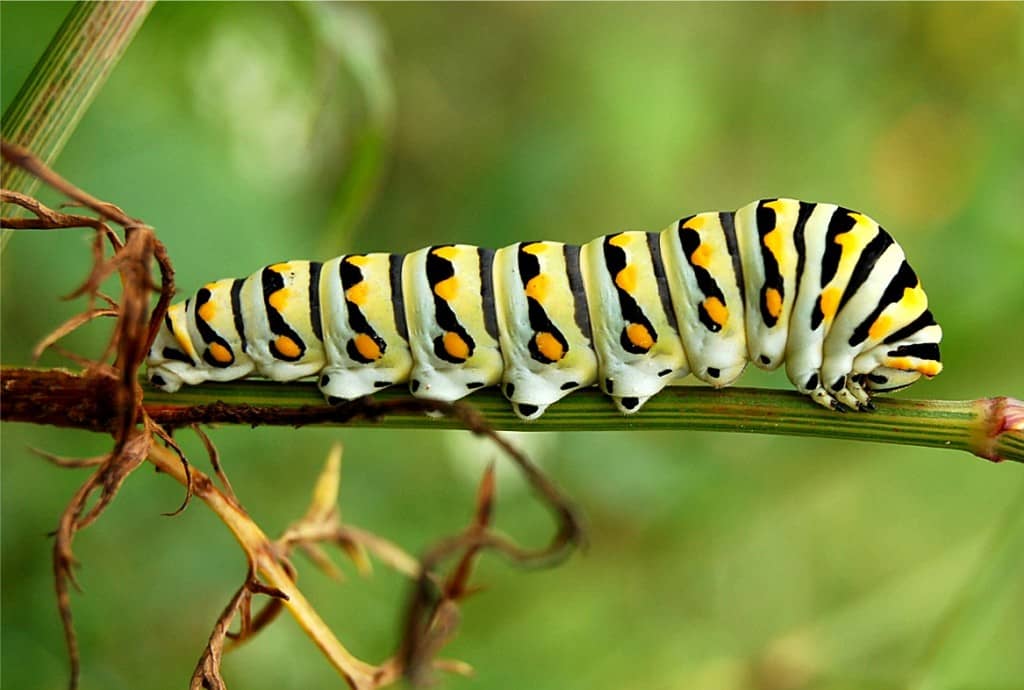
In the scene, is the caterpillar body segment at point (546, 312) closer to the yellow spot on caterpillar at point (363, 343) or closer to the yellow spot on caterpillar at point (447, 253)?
the yellow spot on caterpillar at point (447, 253)

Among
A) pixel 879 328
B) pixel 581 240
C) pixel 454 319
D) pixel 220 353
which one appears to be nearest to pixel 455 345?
pixel 454 319

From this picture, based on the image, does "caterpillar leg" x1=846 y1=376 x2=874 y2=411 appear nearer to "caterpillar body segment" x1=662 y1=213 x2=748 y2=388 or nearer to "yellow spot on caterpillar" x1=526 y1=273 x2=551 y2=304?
"caterpillar body segment" x1=662 y1=213 x2=748 y2=388

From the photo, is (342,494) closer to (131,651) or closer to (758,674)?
(131,651)

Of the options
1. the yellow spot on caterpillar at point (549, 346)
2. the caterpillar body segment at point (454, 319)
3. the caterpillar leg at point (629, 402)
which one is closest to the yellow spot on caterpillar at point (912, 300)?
the caterpillar leg at point (629, 402)

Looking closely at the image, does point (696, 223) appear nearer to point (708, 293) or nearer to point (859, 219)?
point (708, 293)

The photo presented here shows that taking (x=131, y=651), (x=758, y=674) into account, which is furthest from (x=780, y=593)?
(x=131, y=651)
